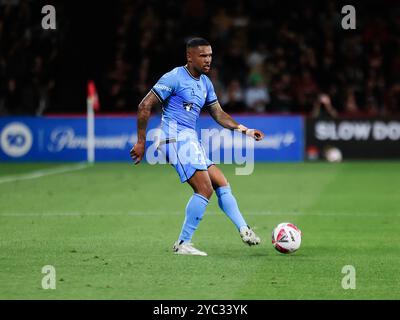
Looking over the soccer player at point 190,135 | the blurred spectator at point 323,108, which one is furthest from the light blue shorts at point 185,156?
the blurred spectator at point 323,108

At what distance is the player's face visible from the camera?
11156 millimetres

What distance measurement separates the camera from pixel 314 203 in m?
16.6

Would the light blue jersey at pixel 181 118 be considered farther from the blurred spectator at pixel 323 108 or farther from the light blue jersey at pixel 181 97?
the blurred spectator at pixel 323 108

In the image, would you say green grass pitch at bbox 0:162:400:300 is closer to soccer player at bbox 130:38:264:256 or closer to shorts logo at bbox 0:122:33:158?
soccer player at bbox 130:38:264:256

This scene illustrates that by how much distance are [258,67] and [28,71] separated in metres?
6.22

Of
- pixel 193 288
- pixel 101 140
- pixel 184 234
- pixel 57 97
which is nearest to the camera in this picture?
pixel 193 288

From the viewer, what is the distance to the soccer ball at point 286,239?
11.1m

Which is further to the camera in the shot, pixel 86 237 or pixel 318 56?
pixel 318 56

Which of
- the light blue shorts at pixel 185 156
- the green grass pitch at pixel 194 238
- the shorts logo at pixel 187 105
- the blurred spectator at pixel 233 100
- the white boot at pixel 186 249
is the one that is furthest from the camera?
the blurred spectator at pixel 233 100

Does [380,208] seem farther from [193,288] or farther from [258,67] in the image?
[258,67]

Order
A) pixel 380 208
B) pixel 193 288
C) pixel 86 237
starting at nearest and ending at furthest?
pixel 193 288 → pixel 86 237 → pixel 380 208

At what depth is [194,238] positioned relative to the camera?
12664 millimetres

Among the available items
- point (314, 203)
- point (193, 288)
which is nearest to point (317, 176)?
point (314, 203)

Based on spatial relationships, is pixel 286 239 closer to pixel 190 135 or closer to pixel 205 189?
pixel 205 189
